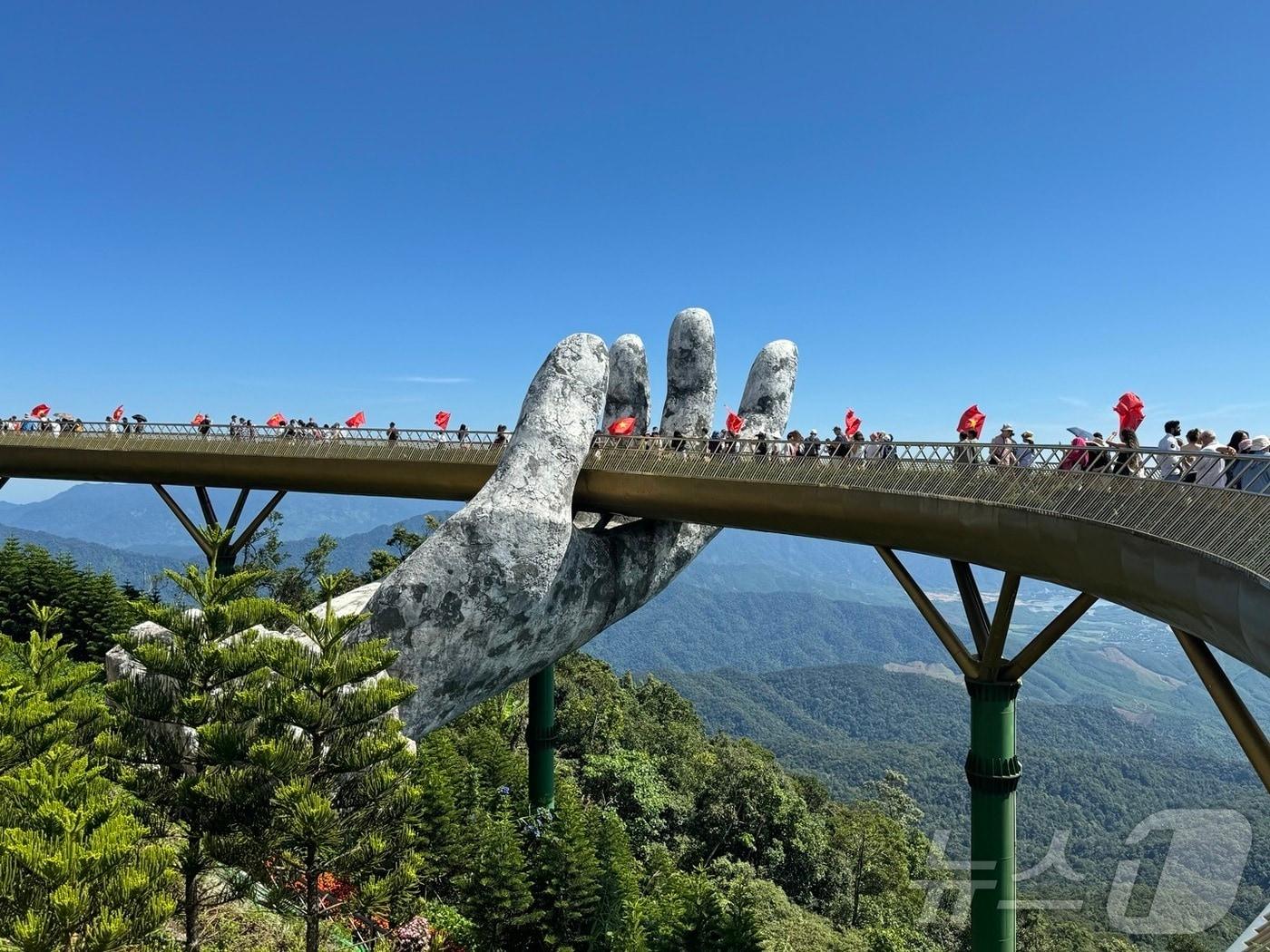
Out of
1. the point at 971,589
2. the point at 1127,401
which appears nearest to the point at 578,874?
the point at 971,589

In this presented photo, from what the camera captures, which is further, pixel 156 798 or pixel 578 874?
pixel 578 874

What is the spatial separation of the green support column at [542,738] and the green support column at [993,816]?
14.2 metres

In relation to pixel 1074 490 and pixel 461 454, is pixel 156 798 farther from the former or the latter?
pixel 1074 490

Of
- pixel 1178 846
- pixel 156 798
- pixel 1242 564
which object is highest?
pixel 1242 564

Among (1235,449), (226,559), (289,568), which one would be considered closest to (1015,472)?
(1235,449)

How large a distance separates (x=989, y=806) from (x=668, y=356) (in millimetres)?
16114

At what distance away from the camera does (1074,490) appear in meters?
12.3

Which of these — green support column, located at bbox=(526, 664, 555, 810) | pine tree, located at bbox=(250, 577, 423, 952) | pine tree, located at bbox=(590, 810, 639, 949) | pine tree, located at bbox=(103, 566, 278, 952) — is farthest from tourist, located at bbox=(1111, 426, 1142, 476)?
pine tree, located at bbox=(590, 810, 639, 949)

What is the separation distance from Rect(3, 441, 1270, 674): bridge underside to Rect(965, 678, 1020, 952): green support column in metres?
2.69

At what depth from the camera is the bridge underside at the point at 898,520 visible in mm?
9523

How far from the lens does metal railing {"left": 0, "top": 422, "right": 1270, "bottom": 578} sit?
967 centimetres

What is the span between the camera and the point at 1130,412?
1242 cm

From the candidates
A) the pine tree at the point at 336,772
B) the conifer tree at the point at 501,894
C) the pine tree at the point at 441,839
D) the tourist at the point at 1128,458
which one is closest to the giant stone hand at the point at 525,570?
the pine tree at the point at 336,772

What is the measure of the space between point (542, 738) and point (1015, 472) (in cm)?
1831
